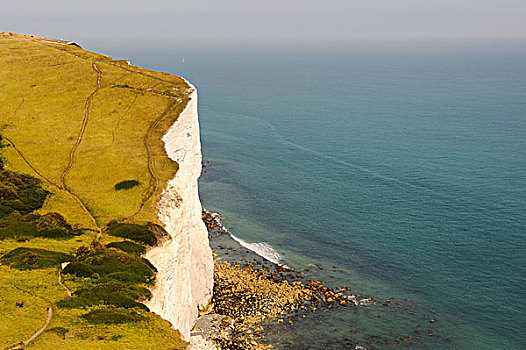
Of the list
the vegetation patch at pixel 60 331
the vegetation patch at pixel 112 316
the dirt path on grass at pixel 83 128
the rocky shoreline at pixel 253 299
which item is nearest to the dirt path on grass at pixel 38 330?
the vegetation patch at pixel 60 331

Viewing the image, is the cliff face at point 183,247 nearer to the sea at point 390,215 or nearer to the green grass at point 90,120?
the green grass at point 90,120

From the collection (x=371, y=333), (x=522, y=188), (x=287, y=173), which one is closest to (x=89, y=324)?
(x=371, y=333)

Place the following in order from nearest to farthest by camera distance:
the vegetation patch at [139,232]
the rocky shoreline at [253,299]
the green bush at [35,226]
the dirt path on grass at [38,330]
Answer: the dirt path on grass at [38,330] → the green bush at [35,226] → the vegetation patch at [139,232] → the rocky shoreline at [253,299]

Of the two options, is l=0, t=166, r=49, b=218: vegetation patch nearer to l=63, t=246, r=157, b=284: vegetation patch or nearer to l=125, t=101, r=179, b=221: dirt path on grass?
l=125, t=101, r=179, b=221: dirt path on grass

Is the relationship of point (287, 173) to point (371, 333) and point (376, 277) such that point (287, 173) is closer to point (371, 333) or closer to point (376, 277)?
point (376, 277)

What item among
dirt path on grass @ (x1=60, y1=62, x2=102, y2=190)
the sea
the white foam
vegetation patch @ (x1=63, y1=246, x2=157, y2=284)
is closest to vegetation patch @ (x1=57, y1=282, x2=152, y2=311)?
vegetation patch @ (x1=63, y1=246, x2=157, y2=284)
